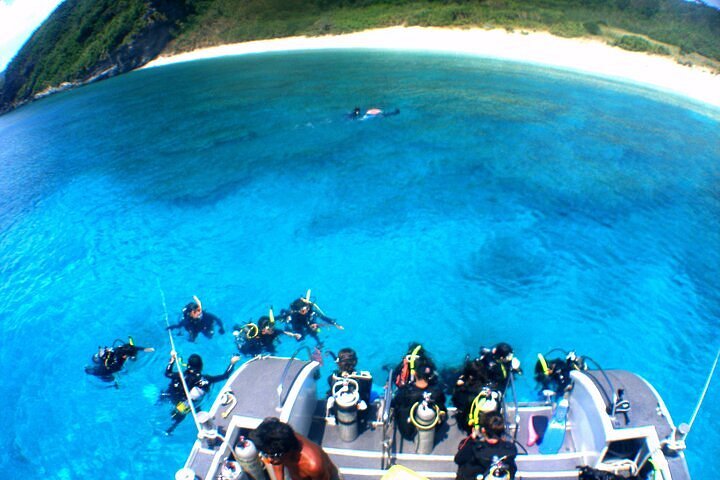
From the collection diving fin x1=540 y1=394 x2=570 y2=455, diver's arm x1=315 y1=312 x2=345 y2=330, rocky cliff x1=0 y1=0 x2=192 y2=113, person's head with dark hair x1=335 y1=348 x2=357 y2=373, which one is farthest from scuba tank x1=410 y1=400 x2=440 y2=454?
rocky cliff x1=0 y1=0 x2=192 y2=113

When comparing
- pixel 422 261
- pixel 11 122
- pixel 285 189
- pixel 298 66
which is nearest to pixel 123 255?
pixel 285 189

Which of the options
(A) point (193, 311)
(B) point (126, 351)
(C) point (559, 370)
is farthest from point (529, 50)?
(B) point (126, 351)

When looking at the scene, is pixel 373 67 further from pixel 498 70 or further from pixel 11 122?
pixel 11 122

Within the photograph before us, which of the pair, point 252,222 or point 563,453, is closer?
point 563,453

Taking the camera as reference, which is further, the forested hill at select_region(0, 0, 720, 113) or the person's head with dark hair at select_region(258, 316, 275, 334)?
the forested hill at select_region(0, 0, 720, 113)

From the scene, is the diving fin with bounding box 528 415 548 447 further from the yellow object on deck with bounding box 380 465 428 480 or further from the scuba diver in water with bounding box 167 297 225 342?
the scuba diver in water with bounding box 167 297 225 342

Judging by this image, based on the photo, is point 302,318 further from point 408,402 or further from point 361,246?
point 408,402
